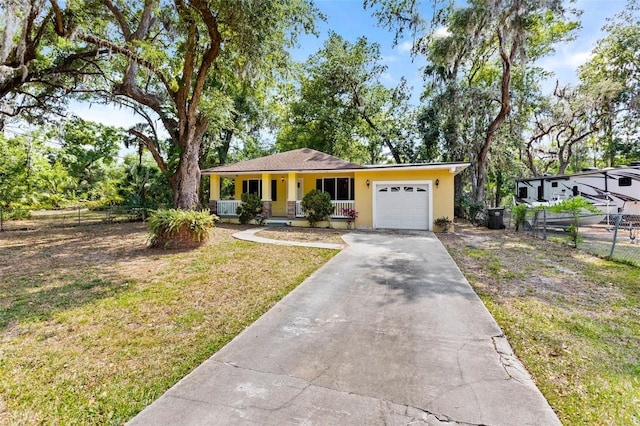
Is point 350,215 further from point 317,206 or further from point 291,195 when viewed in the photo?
point 291,195

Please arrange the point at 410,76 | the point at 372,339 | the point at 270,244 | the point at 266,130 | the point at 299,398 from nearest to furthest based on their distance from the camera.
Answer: the point at 299,398
the point at 372,339
the point at 270,244
the point at 410,76
the point at 266,130

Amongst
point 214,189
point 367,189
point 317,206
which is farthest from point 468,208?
point 214,189

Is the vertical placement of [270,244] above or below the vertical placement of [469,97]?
below

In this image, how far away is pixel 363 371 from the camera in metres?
2.68

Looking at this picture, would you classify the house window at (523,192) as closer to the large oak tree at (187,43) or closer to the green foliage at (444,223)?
the green foliage at (444,223)

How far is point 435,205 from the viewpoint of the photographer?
12.5m

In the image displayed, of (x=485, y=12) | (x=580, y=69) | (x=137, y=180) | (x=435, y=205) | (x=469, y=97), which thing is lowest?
(x=435, y=205)

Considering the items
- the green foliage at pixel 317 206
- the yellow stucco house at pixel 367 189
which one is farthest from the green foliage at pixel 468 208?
the green foliage at pixel 317 206

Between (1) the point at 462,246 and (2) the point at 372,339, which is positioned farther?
(1) the point at 462,246

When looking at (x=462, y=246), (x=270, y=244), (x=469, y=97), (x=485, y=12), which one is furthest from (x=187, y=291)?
(x=469, y=97)

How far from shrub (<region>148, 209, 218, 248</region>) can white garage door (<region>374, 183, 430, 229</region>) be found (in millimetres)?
7551

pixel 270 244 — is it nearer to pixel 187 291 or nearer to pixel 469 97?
pixel 187 291

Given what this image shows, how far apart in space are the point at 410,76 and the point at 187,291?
21.7 metres

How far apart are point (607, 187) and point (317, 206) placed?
50.4ft
